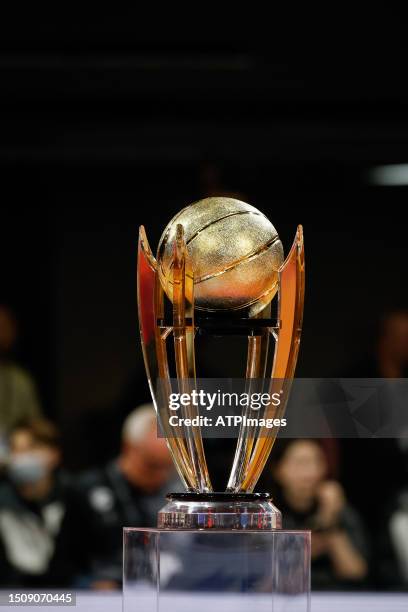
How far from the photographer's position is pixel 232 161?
4836 mm

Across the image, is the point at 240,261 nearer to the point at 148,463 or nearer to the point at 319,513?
the point at 148,463

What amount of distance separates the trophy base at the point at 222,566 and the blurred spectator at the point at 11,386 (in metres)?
2.47

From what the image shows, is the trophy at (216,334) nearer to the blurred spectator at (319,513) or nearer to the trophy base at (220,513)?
the trophy base at (220,513)

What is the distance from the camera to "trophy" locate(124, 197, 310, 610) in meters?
2.08

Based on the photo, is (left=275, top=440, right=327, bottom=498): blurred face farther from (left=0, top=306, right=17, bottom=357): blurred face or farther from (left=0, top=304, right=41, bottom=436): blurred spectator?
(left=0, top=306, right=17, bottom=357): blurred face

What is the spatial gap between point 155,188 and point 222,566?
319cm

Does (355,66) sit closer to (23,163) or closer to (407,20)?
(407,20)

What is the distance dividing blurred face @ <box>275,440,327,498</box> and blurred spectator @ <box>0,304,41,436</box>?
1.17 metres

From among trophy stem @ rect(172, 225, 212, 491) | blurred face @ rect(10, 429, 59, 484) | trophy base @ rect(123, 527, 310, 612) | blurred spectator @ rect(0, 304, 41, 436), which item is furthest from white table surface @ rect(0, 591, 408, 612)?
blurred spectator @ rect(0, 304, 41, 436)

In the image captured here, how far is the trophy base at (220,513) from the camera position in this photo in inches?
82.4

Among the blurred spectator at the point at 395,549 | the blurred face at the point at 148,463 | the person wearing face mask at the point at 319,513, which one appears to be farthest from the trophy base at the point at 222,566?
the blurred spectator at the point at 395,549

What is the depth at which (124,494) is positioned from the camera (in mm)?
3230

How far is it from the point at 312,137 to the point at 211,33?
1.01 meters

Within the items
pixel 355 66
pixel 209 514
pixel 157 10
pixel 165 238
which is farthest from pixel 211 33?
pixel 209 514
